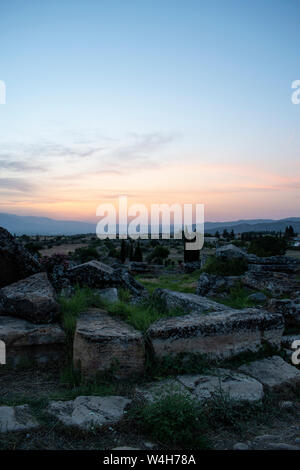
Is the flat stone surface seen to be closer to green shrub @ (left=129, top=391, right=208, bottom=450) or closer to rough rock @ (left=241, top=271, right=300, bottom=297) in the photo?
rough rock @ (left=241, top=271, right=300, bottom=297)

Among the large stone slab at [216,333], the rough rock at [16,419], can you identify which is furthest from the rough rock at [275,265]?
the rough rock at [16,419]

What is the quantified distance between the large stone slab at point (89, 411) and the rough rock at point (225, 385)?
663mm

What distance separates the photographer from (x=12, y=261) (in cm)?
542

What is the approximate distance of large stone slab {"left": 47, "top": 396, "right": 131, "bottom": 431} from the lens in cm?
275

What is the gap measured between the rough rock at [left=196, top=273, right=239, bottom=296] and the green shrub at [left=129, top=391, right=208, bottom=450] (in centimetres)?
613

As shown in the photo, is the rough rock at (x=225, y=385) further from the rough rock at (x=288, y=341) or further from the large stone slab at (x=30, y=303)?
the large stone slab at (x=30, y=303)

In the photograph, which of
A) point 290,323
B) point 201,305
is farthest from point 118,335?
point 290,323

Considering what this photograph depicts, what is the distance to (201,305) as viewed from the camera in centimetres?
510

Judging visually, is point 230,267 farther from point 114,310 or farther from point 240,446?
point 240,446

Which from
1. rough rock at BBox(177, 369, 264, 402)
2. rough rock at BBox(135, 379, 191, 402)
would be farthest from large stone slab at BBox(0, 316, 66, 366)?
rough rock at BBox(177, 369, 264, 402)

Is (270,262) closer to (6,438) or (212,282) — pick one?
(212,282)

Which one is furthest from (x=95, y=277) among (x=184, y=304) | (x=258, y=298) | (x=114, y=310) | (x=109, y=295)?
(x=258, y=298)

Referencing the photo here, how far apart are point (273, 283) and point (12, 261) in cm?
621

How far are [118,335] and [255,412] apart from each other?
1477mm
